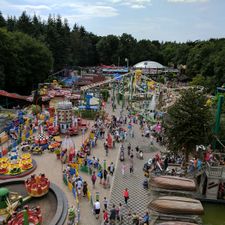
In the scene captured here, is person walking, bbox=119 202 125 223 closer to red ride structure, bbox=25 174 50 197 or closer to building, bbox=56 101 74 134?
→ red ride structure, bbox=25 174 50 197

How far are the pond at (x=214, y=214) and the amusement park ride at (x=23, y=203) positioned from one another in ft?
31.5

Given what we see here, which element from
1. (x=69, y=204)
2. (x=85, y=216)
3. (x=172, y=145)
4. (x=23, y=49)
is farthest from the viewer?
(x=23, y=49)

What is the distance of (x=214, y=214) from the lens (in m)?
17.1

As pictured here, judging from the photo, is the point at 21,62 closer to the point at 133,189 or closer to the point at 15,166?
the point at 15,166

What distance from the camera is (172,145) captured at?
63.6ft

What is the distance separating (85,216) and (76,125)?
16533mm

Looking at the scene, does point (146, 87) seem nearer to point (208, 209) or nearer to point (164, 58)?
point (208, 209)

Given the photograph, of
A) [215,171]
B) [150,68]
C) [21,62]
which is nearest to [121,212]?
[215,171]

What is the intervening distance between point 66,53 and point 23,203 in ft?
201

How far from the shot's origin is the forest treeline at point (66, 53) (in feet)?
161

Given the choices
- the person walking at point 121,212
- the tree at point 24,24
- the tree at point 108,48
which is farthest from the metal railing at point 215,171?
the tree at point 108,48

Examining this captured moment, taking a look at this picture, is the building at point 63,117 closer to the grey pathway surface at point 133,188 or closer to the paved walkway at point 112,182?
the paved walkway at point 112,182

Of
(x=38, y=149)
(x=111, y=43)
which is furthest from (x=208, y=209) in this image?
(x=111, y=43)

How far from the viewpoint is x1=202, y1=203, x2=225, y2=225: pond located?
53.9 feet
